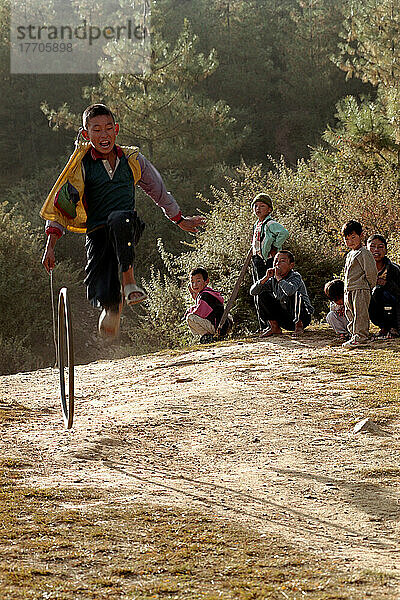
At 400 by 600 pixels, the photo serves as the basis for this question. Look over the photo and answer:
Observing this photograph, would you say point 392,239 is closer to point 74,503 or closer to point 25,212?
point 74,503

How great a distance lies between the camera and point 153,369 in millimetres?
10977

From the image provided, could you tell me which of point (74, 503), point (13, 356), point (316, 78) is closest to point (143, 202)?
point (13, 356)

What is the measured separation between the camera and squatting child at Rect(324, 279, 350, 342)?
10695 mm

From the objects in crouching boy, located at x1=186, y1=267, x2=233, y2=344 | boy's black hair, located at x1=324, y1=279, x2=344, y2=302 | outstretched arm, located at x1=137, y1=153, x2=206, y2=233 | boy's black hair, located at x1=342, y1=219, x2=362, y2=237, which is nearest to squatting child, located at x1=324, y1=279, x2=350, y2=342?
boy's black hair, located at x1=324, y1=279, x2=344, y2=302

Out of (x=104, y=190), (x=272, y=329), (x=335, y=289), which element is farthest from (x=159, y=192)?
(x=272, y=329)

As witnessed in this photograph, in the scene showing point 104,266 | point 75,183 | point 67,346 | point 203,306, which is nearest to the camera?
point 75,183

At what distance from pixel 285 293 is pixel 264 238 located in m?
0.82

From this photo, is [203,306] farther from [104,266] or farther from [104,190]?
[104,190]

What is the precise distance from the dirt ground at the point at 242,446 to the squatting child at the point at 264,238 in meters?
1.19

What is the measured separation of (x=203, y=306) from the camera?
1150cm

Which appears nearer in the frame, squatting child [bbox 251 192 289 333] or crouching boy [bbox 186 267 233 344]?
squatting child [bbox 251 192 289 333]

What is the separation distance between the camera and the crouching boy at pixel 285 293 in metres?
10.7

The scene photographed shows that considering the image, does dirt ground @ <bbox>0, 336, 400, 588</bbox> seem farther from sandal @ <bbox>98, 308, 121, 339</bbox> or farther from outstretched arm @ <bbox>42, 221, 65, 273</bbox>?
outstretched arm @ <bbox>42, 221, 65, 273</bbox>

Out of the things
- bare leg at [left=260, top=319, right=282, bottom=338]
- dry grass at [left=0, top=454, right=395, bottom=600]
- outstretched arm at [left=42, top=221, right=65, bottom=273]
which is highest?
outstretched arm at [left=42, top=221, right=65, bottom=273]
